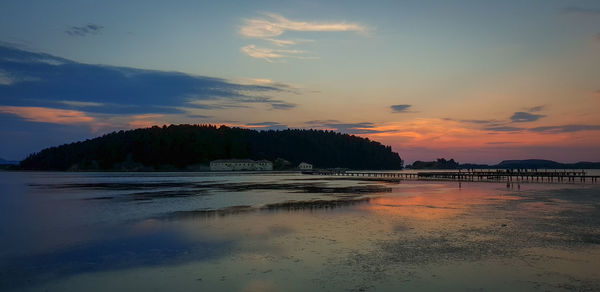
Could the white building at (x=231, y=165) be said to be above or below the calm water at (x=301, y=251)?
above

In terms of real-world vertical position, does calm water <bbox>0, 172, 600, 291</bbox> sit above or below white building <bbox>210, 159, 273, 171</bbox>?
below

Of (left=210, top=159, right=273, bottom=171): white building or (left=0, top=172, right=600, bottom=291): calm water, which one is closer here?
(left=0, top=172, right=600, bottom=291): calm water

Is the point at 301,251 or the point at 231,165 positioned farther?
the point at 231,165

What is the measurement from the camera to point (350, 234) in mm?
17906

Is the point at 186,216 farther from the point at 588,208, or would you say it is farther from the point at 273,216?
the point at 588,208

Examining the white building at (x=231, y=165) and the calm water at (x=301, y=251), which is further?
the white building at (x=231, y=165)

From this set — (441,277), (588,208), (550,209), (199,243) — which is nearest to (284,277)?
(441,277)

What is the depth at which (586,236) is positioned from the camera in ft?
57.3

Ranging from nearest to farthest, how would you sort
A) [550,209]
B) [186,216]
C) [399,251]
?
[399,251] < [186,216] < [550,209]

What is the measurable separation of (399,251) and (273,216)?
1096cm

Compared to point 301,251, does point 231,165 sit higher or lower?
higher

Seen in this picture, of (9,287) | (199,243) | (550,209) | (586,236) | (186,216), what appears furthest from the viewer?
(550,209)

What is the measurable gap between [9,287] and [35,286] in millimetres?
619

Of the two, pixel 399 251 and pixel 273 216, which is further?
pixel 273 216
